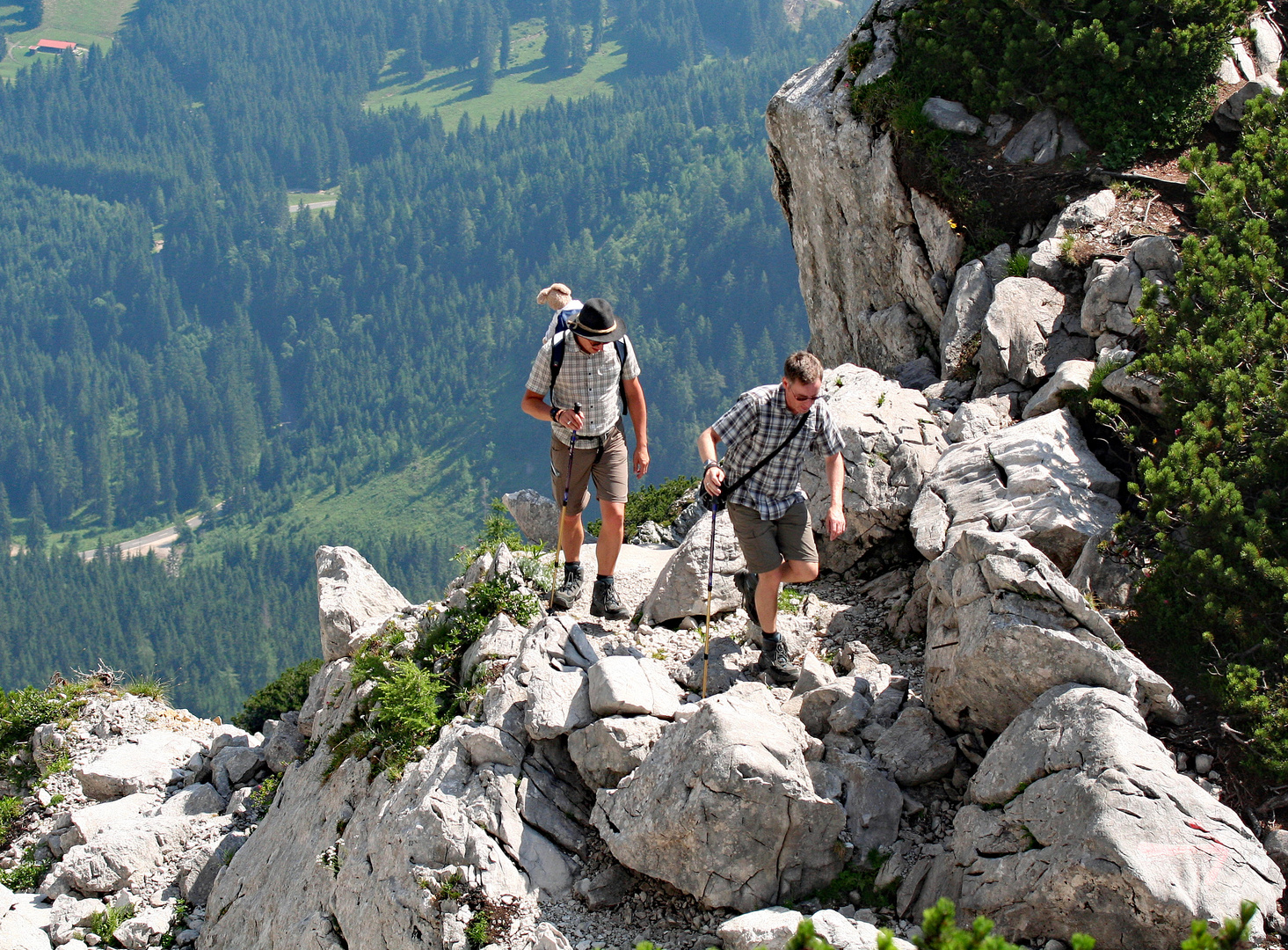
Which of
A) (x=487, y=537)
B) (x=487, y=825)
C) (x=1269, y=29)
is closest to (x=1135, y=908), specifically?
(x=487, y=825)

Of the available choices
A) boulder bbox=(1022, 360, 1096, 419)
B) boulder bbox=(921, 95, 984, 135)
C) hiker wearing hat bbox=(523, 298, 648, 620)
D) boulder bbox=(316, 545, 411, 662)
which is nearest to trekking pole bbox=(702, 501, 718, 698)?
hiker wearing hat bbox=(523, 298, 648, 620)

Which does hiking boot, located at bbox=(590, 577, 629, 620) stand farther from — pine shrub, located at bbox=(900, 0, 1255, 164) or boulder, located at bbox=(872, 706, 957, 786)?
pine shrub, located at bbox=(900, 0, 1255, 164)

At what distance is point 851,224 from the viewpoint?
20.5 m

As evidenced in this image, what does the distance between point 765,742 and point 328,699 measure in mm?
6586

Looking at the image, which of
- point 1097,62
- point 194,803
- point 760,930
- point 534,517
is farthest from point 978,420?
point 194,803

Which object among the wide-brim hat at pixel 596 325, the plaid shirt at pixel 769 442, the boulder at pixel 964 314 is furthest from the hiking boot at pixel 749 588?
the boulder at pixel 964 314

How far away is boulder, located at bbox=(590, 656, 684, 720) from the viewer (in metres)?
9.26

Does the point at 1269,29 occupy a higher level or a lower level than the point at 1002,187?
higher

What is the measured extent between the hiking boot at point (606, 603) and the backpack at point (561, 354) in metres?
2.10

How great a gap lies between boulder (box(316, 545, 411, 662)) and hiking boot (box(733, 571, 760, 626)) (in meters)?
5.33

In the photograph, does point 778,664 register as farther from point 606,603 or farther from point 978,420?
point 978,420

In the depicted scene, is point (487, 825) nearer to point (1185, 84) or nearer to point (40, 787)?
point (40, 787)

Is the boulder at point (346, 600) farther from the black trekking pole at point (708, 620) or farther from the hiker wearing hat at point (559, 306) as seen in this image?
the hiker wearing hat at point (559, 306)

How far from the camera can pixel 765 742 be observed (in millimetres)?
8094
